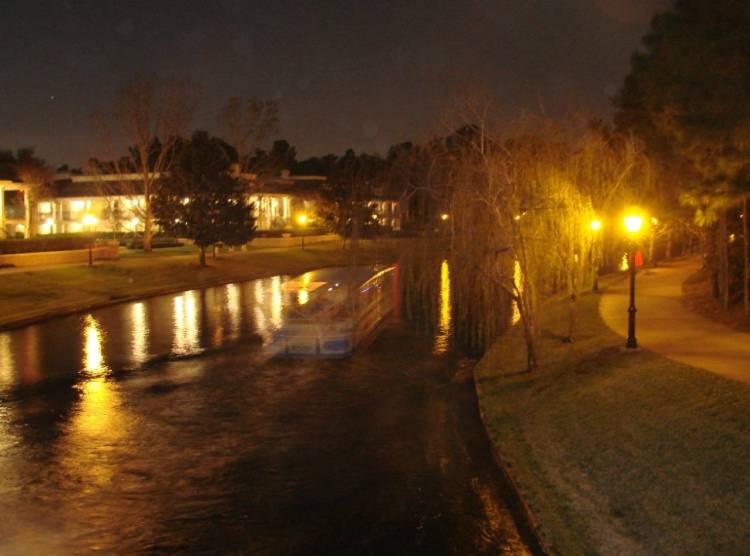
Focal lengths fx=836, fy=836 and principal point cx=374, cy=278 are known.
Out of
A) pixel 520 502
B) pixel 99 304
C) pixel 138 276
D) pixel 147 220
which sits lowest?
pixel 520 502

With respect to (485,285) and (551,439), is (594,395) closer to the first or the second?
(551,439)

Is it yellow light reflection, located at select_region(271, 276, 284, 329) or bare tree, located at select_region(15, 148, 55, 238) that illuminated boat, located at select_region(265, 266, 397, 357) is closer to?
yellow light reflection, located at select_region(271, 276, 284, 329)

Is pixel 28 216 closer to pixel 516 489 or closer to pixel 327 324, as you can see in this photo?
pixel 327 324

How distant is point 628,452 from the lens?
35.0 ft

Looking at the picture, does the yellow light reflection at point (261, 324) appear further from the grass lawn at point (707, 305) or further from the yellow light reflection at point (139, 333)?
the grass lawn at point (707, 305)

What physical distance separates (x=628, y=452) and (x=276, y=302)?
1006 inches

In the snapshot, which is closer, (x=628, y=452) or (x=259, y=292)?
(x=628, y=452)

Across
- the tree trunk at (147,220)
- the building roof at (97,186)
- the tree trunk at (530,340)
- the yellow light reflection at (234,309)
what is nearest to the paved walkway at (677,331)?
the tree trunk at (530,340)

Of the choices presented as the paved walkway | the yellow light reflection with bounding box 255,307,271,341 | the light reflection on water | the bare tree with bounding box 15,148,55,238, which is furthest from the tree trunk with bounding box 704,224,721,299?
the bare tree with bounding box 15,148,55,238

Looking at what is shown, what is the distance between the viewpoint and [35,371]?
19.5 metres

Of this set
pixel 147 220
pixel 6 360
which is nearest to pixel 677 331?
pixel 6 360

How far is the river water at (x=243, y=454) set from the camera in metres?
9.30

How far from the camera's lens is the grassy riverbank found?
105 ft

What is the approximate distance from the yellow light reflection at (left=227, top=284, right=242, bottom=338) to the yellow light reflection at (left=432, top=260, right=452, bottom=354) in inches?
242
